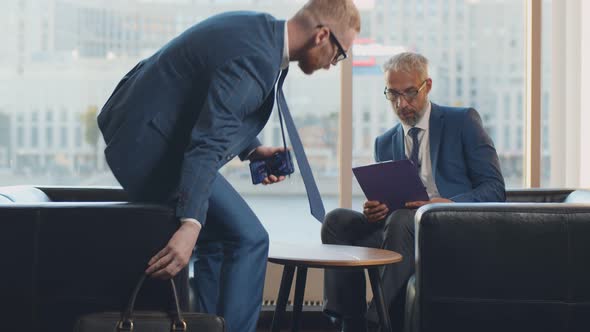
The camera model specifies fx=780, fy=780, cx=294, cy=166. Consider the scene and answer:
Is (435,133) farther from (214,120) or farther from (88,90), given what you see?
(88,90)

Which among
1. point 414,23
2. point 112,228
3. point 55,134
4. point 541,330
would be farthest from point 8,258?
point 414,23

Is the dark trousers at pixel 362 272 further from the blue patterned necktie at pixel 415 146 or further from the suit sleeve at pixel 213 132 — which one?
the suit sleeve at pixel 213 132

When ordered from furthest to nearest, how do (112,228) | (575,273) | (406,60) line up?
1. (406,60)
2. (575,273)
3. (112,228)

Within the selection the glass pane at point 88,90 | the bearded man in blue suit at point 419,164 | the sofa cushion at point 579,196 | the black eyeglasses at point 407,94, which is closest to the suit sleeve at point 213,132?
the bearded man in blue suit at point 419,164

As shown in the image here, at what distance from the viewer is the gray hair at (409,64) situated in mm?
3185

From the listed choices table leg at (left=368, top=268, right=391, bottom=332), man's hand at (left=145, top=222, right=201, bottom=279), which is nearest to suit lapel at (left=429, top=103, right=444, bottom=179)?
table leg at (left=368, top=268, right=391, bottom=332)

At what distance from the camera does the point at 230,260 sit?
2117 millimetres

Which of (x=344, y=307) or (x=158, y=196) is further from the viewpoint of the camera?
(x=344, y=307)

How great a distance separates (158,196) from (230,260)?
26 cm

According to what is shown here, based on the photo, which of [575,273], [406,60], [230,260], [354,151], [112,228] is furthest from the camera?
[354,151]

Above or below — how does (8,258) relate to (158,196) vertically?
below

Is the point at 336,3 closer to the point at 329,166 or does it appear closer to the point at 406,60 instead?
the point at 406,60

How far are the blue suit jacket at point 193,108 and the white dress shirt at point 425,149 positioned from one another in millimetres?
1282

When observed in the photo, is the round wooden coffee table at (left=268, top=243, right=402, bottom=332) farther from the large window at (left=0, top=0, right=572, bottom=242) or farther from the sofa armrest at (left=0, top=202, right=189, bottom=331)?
the large window at (left=0, top=0, right=572, bottom=242)
